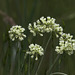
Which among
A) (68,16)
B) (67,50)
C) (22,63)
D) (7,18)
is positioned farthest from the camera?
(68,16)

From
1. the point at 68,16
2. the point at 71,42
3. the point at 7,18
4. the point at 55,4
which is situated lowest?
the point at 71,42

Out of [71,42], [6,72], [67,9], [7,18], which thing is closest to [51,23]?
[71,42]

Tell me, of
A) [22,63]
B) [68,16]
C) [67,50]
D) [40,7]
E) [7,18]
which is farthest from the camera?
[40,7]

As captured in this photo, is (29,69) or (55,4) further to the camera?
(55,4)

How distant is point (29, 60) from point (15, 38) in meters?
0.15

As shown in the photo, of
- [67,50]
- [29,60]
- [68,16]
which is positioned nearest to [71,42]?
[67,50]

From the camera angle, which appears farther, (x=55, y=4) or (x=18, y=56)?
(x=55, y=4)

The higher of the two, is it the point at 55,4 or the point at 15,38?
the point at 55,4

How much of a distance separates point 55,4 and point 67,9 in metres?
0.18

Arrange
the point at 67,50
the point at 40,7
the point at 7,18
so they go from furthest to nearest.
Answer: the point at 40,7
the point at 7,18
the point at 67,50

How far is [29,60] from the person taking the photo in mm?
1394

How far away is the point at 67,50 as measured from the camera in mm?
1339

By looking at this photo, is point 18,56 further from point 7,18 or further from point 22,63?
point 7,18

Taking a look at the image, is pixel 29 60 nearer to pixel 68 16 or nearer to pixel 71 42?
pixel 71 42
